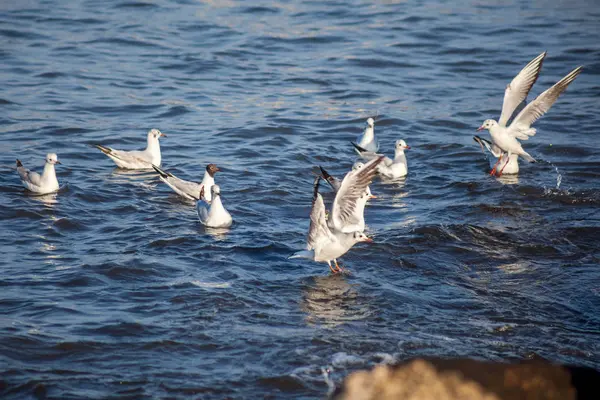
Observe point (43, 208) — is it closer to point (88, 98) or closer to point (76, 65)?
point (88, 98)

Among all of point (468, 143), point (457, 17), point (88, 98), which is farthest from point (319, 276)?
point (457, 17)

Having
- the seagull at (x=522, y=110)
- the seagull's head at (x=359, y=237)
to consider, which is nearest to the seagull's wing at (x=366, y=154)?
the seagull at (x=522, y=110)

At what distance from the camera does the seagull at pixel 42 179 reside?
11.3 meters

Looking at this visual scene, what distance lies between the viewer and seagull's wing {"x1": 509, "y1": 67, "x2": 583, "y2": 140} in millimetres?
12625

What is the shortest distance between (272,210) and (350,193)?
2.51 meters

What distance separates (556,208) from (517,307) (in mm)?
3552

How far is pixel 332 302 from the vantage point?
828 cm

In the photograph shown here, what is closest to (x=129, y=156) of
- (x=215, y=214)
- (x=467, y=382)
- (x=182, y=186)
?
(x=182, y=186)

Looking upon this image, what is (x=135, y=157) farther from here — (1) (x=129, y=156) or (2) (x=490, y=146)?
(2) (x=490, y=146)

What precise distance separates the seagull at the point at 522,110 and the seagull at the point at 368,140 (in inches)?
69.5

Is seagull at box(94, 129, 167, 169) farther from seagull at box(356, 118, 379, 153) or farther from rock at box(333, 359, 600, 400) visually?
rock at box(333, 359, 600, 400)

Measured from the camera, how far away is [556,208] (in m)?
11.2

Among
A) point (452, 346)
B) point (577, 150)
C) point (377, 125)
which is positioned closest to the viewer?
point (452, 346)

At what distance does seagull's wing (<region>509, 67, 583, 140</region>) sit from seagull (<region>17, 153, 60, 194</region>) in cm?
700
